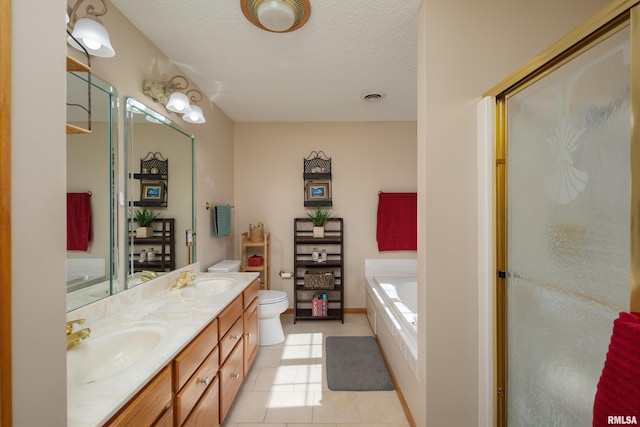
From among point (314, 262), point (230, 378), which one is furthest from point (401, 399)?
point (314, 262)

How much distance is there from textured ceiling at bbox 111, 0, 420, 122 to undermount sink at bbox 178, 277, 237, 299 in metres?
1.67

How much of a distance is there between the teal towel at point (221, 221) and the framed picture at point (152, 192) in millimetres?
890

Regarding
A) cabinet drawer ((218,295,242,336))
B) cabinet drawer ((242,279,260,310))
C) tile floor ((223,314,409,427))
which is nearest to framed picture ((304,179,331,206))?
cabinet drawer ((242,279,260,310))

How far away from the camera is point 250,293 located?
2.33 m

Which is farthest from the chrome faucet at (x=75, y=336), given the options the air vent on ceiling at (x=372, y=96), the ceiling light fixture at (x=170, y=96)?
the air vent on ceiling at (x=372, y=96)

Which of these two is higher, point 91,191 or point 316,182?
point 316,182

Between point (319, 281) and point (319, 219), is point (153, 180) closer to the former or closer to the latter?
point (319, 219)

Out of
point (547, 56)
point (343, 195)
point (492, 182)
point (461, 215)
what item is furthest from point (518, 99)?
point (343, 195)

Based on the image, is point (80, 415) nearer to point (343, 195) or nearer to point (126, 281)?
point (126, 281)

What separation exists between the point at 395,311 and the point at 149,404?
1839 millimetres

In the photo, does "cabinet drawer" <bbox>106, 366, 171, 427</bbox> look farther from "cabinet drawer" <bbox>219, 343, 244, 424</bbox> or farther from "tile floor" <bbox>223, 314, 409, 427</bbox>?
"tile floor" <bbox>223, 314, 409, 427</bbox>

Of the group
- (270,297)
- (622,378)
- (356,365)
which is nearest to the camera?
(622,378)

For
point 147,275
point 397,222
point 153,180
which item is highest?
point 153,180

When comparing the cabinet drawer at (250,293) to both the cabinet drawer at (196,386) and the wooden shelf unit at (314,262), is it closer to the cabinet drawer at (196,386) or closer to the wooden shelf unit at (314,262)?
the cabinet drawer at (196,386)
